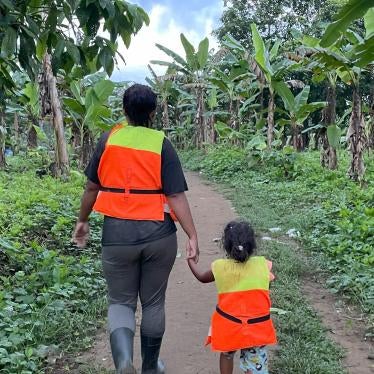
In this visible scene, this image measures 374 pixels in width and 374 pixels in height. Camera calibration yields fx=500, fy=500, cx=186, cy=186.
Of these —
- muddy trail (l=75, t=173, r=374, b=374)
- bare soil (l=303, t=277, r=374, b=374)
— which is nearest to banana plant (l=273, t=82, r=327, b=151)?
muddy trail (l=75, t=173, r=374, b=374)

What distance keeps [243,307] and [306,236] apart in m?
3.99

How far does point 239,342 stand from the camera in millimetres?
2898

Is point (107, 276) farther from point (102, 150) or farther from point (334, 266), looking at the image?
point (334, 266)

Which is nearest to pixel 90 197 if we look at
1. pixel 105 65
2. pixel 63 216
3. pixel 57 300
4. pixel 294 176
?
pixel 105 65

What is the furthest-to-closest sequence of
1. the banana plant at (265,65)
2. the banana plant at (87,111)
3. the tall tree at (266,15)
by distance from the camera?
the tall tree at (266,15)
the banana plant at (265,65)
the banana plant at (87,111)

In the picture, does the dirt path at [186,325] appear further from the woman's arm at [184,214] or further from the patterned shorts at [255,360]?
the woman's arm at [184,214]

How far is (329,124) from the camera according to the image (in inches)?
436

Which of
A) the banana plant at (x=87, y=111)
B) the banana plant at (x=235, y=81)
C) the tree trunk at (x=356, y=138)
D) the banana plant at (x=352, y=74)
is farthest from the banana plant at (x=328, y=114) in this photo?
the banana plant at (x=87, y=111)

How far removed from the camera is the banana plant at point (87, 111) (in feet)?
34.1

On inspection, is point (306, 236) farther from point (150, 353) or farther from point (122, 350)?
point (122, 350)

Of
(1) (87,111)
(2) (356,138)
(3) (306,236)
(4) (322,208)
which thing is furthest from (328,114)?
(1) (87,111)

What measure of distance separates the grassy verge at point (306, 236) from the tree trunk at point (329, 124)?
318 millimetres

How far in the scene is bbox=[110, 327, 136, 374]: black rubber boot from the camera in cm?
267

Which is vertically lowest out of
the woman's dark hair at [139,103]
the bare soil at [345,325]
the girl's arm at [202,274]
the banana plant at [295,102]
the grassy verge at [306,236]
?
the bare soil at [345,325]
